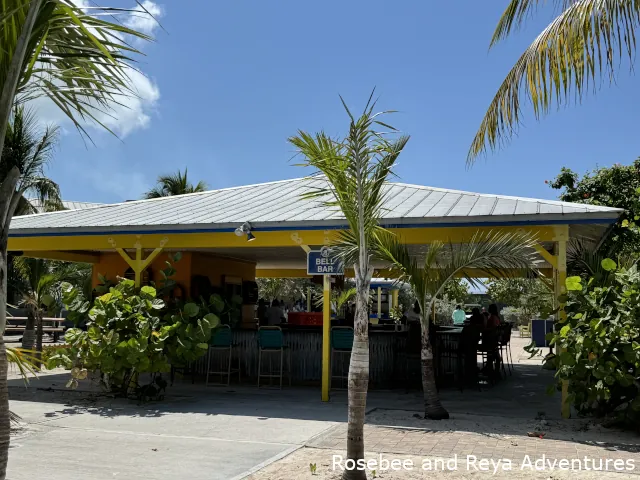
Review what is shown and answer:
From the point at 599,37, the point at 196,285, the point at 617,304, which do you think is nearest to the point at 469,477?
the point at 617,304

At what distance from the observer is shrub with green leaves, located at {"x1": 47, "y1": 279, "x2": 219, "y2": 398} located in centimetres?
962

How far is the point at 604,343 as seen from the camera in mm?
7355

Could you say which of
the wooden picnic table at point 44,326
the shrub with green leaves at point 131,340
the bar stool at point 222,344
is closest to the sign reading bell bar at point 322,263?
the shrub with green leaves at point 131,340

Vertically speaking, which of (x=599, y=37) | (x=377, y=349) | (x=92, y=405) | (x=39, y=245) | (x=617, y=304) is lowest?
(x=92, y=405)

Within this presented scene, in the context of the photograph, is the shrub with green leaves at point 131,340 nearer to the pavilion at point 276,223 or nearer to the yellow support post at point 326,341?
the pavilion at point 276,223

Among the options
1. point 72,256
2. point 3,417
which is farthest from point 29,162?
point 3,417

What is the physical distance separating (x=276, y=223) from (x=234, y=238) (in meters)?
1.16

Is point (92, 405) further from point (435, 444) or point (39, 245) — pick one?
point (435, 444)

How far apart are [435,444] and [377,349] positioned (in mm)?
5197

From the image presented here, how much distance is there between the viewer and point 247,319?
17125mm

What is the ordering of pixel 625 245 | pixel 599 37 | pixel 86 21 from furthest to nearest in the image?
1. pixel 625 245
2. pixel 599 37
3. pixel 86 21

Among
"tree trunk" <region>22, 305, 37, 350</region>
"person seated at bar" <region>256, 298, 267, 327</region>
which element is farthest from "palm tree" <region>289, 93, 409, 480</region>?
"tree trunk" <region>22, 305, 37, 350</region>

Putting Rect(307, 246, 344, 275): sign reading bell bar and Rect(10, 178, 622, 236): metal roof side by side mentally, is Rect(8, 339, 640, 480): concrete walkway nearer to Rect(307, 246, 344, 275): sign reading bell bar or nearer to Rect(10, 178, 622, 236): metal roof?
Rect(307, 246, 344, 275): sign reading bell bar

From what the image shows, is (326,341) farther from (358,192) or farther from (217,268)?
(217,268)
